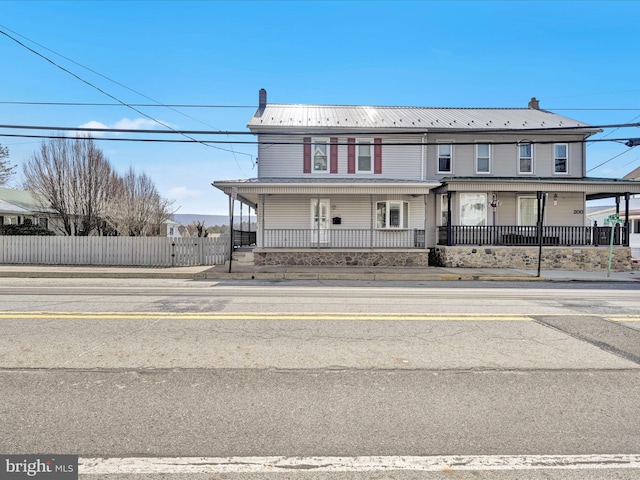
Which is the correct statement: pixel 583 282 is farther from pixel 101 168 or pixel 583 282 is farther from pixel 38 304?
pixel 101 168

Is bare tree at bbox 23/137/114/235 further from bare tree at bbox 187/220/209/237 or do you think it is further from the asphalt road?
the asphalt road

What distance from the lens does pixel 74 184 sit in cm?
2517

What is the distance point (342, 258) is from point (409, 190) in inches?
175

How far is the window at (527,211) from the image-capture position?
2066 centimetres

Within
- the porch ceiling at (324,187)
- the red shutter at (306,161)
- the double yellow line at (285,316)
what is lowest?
the double yellow line at (285,316)

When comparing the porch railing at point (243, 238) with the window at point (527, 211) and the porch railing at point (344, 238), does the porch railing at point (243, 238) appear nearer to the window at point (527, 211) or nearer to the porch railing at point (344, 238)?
the porch railing at point (344, 238)

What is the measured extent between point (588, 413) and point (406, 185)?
49.2ft

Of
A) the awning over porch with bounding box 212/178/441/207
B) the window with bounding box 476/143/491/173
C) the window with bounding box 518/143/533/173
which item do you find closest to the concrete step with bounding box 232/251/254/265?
the awning over porch with bounding box 212/178/441/207

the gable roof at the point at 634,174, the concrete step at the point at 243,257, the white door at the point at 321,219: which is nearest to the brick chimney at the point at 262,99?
the white door at the point at 321,219

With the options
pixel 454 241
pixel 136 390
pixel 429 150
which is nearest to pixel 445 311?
pixel 136 390

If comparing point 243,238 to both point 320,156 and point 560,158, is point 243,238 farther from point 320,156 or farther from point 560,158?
point 560,158

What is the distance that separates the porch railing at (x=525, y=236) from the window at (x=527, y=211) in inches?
45.7

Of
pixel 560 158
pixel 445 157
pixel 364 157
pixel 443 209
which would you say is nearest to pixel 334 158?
pixel 364 157

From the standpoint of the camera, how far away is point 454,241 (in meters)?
19.3
